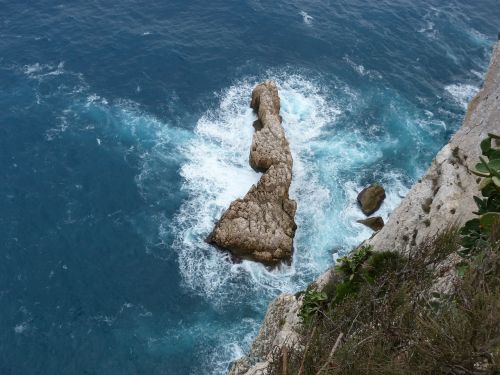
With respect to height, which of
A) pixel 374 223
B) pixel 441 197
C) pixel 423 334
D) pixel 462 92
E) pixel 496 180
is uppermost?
pixel 496 180

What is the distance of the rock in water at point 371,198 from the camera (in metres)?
54.4

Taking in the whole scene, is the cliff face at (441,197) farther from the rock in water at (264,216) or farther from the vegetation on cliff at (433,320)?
the rock in water at (264,216)

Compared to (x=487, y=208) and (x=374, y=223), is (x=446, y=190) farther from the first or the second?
(x=374, y=223)

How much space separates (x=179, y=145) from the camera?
201 feet

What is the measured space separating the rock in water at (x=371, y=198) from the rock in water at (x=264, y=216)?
27.3ft

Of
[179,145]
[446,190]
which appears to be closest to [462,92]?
[179,145]

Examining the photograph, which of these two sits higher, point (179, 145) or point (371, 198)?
point (371, 198)

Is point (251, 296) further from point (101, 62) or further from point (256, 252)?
point (101, 62)

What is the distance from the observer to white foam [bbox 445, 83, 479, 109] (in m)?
71.6

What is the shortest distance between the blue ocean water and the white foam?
454 millimetres

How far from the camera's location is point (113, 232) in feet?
166

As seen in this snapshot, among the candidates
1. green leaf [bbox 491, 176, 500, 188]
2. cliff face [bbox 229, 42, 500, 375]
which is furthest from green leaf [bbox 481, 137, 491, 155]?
cliff face [bbox 229, 42, 500, 375]

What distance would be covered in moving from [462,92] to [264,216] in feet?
140

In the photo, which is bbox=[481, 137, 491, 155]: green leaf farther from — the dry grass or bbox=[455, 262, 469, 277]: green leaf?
the dry grass
